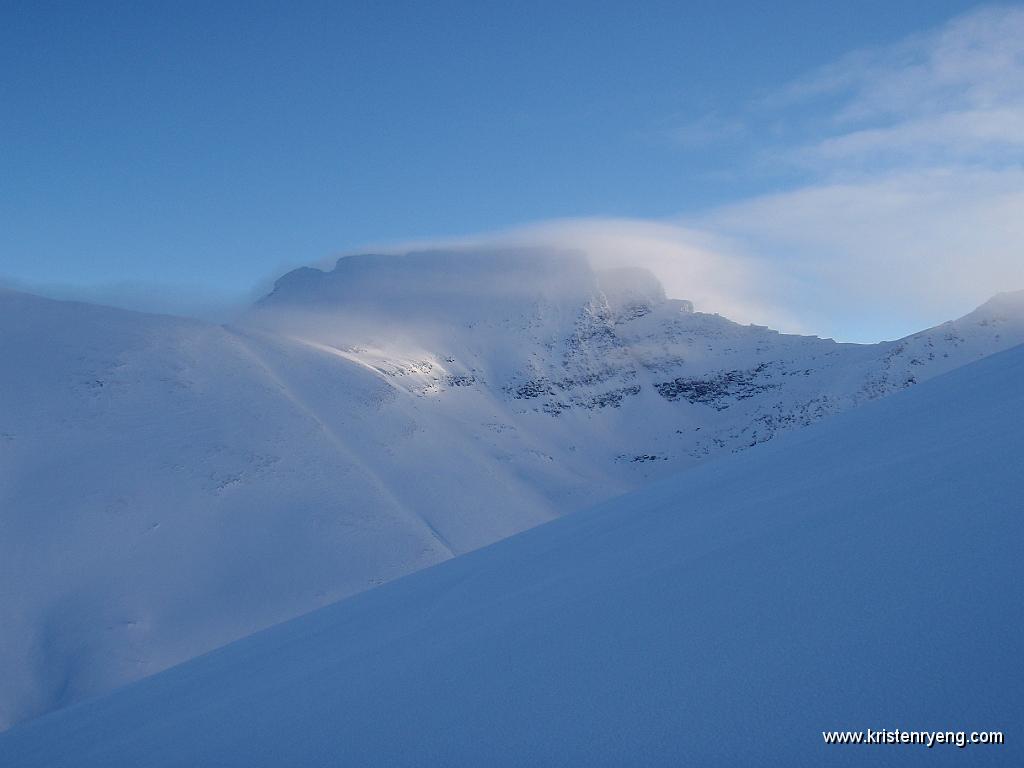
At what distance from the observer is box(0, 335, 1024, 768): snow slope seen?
2.46 meters

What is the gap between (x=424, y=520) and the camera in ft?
188

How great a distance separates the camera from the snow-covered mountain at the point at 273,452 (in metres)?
36.9

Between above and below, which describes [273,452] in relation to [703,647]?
above

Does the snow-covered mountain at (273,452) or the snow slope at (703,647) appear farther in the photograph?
the snow-covered mountain at (273,452)

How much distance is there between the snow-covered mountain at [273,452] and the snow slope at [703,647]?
107ft

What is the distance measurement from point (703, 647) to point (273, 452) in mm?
55783

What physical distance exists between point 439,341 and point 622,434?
39.8 m

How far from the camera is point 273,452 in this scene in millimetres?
55062

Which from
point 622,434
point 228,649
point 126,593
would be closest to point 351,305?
point 622,434

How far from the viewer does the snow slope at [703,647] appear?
8.06ft

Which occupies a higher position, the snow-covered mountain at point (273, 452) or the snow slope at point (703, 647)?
the snow-covered mountain at point (273, 452)

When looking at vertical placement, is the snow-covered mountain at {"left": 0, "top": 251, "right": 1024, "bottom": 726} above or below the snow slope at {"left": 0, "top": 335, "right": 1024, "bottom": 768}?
above

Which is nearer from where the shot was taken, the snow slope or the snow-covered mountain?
the snow slope

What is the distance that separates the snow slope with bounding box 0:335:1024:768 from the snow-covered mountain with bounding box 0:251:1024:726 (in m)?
32.6
